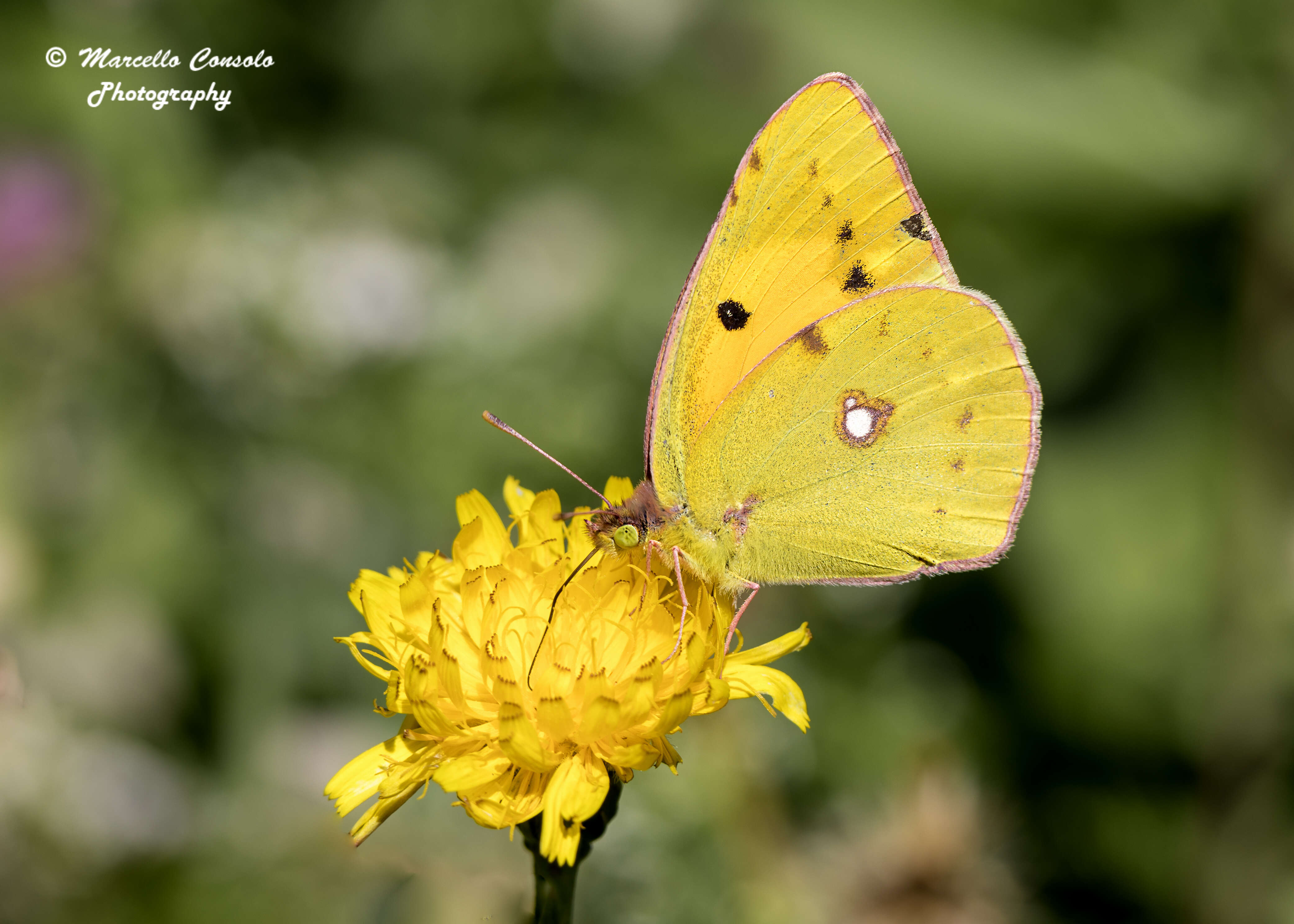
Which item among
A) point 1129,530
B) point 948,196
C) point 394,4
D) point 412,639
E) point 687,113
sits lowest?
point 1129,530

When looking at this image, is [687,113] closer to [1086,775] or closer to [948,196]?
[948,196]

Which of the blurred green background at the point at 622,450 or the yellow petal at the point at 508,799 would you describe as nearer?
the yellow petal at the point at 508,799

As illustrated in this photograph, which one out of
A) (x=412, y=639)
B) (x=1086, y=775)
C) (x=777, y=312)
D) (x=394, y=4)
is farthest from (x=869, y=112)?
(x=394, y=4)

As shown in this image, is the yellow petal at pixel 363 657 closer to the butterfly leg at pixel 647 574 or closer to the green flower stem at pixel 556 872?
the green flower stem at pixel 556 872

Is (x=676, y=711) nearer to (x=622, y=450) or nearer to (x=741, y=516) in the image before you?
(x=741, y=516)

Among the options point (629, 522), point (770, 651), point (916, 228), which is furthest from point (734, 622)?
point (916, 228)

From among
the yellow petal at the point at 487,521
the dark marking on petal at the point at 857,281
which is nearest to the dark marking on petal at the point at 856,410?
the dark marking on petal at the point at 857,281
